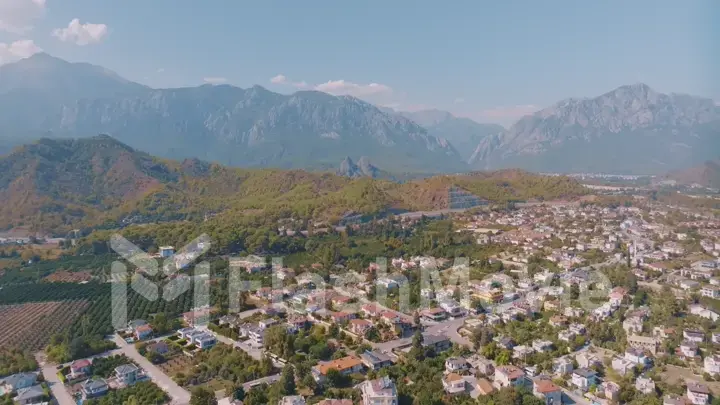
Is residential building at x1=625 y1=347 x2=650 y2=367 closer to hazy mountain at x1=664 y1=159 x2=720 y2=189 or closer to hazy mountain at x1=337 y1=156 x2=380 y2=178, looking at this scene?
hazy mountain at x1=664 y1=159 x2=720 y2=189

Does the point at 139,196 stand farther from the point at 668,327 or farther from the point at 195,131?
the point at 195,131

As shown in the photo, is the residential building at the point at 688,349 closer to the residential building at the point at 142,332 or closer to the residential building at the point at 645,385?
the residential building at the point at 645,385

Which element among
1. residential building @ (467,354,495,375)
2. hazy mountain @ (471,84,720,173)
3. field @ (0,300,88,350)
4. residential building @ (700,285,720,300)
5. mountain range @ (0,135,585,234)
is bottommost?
field @ (0,300,88,350)

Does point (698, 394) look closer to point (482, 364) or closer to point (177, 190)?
point (482, 364)

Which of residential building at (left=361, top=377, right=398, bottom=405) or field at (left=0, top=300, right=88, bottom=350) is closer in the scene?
residential building at (left=361, top=377, right=398, bottom=405)

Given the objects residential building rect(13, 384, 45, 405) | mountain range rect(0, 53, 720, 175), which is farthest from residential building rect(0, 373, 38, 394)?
mountain range rect(0, 53, 720, 175)

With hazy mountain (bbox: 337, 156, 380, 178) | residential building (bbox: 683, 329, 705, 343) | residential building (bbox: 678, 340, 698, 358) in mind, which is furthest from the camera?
hazy mountain (bbox: 337, 156, 380, 178)
